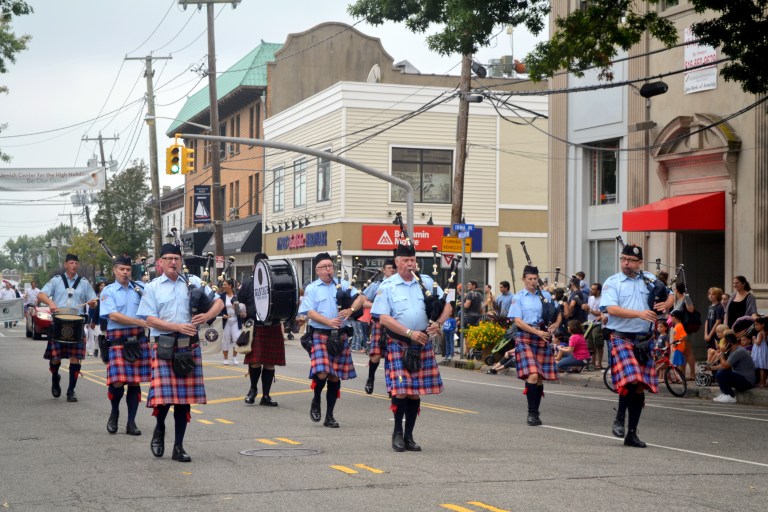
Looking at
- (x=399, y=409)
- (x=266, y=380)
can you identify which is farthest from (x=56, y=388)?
(x=399, y=409)

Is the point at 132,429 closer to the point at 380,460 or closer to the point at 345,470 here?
the point at 380,460

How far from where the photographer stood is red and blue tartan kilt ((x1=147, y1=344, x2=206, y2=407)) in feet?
35.2

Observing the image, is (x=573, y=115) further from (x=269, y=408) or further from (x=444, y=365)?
(x=269, y=408)

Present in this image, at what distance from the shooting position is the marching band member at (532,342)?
1415 cm

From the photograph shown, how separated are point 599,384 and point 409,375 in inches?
437

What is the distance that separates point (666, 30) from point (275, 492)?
11.8 meters

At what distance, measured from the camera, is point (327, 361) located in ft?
44.9

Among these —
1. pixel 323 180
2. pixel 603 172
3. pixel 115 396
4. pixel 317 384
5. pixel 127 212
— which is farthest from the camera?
pixel 127 212

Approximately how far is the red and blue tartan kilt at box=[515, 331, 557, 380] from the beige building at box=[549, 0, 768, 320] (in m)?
8.97

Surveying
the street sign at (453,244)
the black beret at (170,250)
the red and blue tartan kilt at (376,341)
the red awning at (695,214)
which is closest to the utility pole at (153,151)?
the street sign at (453,244)

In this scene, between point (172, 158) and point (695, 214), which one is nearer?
point (695, 214)

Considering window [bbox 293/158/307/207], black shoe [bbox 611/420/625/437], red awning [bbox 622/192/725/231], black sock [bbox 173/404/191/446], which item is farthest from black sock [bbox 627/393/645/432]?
window [bbox 293/158/307/207]

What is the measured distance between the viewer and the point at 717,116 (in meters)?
23.4

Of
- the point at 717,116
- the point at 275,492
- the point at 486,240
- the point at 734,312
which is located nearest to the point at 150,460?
the point at 275,492
